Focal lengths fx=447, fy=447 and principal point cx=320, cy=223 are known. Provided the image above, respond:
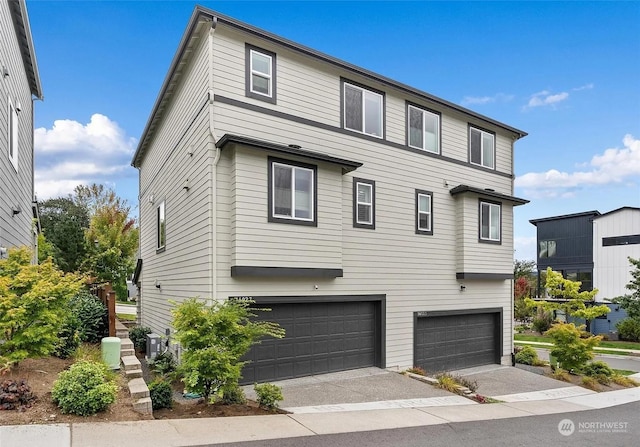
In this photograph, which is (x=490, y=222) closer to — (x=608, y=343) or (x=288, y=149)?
(x=288, y=149)

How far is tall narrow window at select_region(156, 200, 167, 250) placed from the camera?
48.1ft

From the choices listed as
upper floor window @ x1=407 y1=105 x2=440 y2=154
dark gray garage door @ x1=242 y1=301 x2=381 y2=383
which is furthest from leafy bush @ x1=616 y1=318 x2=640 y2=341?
dark gray garage door @ x1=242 y1=301 x2=381 y2=383

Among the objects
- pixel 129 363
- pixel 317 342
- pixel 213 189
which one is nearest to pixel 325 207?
pixel 213 189

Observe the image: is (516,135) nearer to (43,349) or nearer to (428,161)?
(428,161)

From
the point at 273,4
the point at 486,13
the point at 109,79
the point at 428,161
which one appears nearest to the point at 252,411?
the point at 428,161

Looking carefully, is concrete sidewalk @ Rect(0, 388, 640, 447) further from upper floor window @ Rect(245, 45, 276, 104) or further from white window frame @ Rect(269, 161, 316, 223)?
upper floor window @ Rect(245, 45, 276, 104)

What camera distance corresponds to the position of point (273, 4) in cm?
1534

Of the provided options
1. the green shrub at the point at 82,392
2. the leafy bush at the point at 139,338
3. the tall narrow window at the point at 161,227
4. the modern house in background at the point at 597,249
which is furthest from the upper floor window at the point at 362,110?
the modern house in background at the point at 597,249

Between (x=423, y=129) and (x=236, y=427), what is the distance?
11.0m

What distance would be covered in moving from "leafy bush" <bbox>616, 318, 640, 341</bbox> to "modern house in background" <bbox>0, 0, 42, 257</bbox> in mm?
32378

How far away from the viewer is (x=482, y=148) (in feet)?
54.2

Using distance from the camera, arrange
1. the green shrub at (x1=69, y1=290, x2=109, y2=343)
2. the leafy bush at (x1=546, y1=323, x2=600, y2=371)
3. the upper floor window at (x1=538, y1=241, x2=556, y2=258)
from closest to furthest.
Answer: the green shrub at (x1=69, y1=290, x2=109, y2=343) → the leafy bush at (x1=546, y1=323, x2=600, y2=371) → the upper floor window at (x1=538, y1=241, x2=556, y2=258)

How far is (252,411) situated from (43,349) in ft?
11.7

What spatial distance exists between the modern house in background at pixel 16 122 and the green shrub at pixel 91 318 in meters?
2.03
